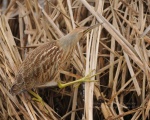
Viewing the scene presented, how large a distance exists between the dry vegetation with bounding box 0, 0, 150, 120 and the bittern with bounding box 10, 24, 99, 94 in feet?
0.30

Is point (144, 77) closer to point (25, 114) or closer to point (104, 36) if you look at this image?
point (104, 36)

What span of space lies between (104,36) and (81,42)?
0.50ft

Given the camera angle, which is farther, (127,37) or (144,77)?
(127,37)

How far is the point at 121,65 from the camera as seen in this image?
7.36ft

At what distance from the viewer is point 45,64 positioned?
2045mm

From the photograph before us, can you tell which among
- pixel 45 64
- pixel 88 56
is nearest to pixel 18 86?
pixel 45 64

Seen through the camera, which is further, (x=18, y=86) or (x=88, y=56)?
(x=88, y=56)

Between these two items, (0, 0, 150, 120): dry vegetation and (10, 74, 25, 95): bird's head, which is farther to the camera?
(0, 0, 150, 120): dry vegetation

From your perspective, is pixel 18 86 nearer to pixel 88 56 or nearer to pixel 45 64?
pixel 45 64

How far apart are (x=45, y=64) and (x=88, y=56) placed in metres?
0.23

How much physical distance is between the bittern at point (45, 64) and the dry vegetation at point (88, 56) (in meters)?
0.09

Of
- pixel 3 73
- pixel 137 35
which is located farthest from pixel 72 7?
pixel 3 73

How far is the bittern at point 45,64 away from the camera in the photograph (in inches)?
77.6

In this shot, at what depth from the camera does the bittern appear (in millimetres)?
1971
